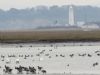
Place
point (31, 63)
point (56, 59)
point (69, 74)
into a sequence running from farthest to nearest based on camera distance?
point (56, 59), point (31, 63), point (69, 74)

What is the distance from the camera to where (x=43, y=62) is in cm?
3350

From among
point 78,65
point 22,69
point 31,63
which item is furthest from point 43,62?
point 22,69

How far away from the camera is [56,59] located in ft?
117

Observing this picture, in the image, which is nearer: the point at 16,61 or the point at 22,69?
the point at 22,69

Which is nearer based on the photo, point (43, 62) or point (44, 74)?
point (44, 74)

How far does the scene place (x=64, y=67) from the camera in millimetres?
30000

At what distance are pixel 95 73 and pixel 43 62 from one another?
7714 mm

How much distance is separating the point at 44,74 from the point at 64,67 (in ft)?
12.4

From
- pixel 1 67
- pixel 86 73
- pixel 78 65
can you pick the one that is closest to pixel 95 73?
pixel 86 73

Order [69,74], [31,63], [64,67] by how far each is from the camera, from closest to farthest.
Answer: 1. [69,74]
2. [64,67]
3. [31,63]

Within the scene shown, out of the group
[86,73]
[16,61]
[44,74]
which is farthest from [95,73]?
[16,61]

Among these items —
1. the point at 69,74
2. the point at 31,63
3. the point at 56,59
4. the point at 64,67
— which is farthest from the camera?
Answer: the point at 56,59

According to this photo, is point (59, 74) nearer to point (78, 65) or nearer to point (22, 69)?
point (22, 69)

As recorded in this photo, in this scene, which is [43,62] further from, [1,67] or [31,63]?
[1,67]
